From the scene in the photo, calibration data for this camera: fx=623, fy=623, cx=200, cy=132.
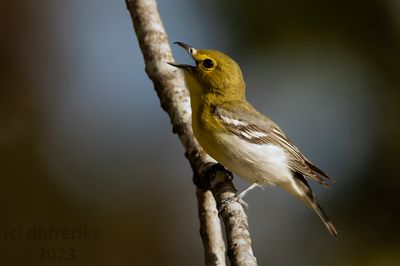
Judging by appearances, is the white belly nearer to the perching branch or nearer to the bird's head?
the perching branch

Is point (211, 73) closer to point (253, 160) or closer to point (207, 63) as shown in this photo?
point (207, 63)

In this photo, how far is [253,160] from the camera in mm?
4613

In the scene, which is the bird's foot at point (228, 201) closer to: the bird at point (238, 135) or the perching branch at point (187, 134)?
the perching branch at point (187, 134)

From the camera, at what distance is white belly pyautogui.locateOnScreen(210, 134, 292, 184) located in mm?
4430

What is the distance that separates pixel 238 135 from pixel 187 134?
1.40ft

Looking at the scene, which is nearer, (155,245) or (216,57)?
(216,57)

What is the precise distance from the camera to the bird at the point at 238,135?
4.46m

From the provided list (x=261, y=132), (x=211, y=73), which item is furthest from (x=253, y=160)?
(x=211, y=73)

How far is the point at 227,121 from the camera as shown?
186 inches

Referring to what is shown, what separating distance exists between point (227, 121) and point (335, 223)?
1.32 metres

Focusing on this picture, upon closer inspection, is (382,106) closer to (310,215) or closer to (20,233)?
(310,215)

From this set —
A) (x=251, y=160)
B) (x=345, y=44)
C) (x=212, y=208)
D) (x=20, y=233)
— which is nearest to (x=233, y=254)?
(x=212, y=208)

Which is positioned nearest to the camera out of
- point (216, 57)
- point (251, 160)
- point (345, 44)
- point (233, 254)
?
point (233, 254)

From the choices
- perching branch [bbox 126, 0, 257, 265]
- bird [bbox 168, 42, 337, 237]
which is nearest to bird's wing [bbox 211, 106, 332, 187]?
bird [bbox 168, 42, 337, 237]
